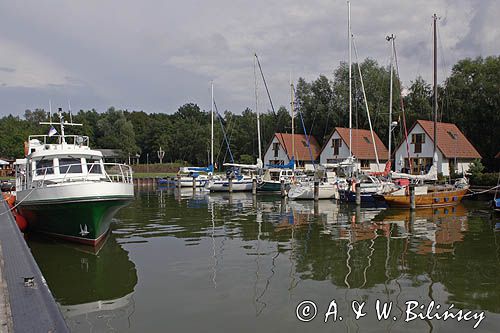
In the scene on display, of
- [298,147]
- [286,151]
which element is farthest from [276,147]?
[298,147]

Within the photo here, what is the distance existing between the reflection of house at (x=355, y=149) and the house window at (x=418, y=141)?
613 cm

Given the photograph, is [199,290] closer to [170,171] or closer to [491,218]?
[491,218]

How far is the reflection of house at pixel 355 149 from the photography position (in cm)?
5384

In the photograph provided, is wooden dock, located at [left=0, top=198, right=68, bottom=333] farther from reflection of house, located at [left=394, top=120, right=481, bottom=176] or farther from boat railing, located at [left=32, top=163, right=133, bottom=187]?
reflection of house, located at [left=394, top=120, right=481, bottom=176]

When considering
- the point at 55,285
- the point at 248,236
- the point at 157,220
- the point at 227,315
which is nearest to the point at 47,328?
the point at 227,315

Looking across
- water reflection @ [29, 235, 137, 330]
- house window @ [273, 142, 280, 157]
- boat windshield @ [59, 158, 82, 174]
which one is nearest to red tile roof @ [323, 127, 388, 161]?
house window @ [273, 142, 280, 157]

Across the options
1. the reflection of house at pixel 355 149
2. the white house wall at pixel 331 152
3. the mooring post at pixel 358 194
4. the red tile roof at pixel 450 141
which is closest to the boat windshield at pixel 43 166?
the mooring post at pixel 358 194

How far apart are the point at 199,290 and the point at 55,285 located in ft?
12.8

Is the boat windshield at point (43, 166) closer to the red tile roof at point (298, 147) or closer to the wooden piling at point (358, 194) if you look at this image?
the wooden piling at point (358, 194)

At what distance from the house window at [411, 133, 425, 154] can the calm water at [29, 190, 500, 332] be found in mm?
26676

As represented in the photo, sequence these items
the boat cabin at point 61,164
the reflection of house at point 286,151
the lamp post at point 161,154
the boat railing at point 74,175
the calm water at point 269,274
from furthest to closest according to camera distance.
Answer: the lamp post at point 161,154, the reflection of house at point 286,151, the boat cabin at point 61,164, the boat railing at point 74,175, the calm water at point 269,274

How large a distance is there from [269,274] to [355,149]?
42.7m

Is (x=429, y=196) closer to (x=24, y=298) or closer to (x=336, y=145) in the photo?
(x=24, y=298)

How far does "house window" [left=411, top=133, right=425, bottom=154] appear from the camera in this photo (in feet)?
156
